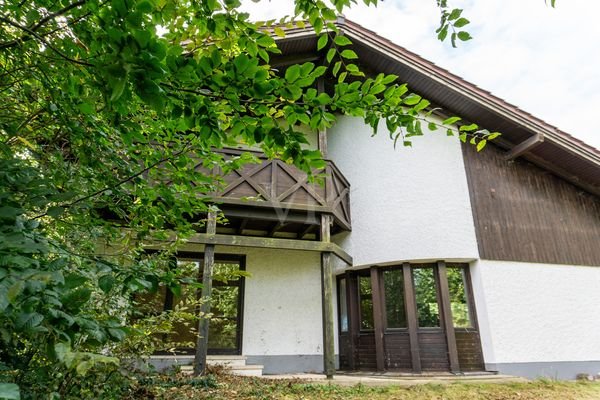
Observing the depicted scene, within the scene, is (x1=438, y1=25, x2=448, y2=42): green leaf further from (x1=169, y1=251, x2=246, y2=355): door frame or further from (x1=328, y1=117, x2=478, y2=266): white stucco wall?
(x1=169, y1=251, x2=246, y2=355): door frame

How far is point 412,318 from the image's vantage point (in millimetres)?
7262

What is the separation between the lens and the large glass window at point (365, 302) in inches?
313

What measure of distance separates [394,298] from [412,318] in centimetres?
56

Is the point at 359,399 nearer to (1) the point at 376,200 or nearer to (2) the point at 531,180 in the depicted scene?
(1) the point at 376,200

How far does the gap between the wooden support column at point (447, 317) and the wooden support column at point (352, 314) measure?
187 cm

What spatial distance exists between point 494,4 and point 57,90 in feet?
6.48

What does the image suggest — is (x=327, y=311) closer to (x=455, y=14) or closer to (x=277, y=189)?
(x=277, y=189)

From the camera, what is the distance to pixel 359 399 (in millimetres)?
4785

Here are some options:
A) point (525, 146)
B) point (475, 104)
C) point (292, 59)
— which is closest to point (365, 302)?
point (525, 146)

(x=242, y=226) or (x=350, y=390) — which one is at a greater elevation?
(x=242, y=226)

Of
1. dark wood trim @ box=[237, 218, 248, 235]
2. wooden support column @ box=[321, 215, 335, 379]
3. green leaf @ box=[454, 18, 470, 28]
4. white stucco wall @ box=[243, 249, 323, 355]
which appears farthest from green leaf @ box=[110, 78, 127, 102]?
white stucco wall @ box=[243, 249, 323, 355]

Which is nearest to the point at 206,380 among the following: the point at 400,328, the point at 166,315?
the point at 166,315

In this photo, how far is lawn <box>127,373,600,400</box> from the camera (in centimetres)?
460

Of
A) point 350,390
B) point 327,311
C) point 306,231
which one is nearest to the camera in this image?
point 350,390
